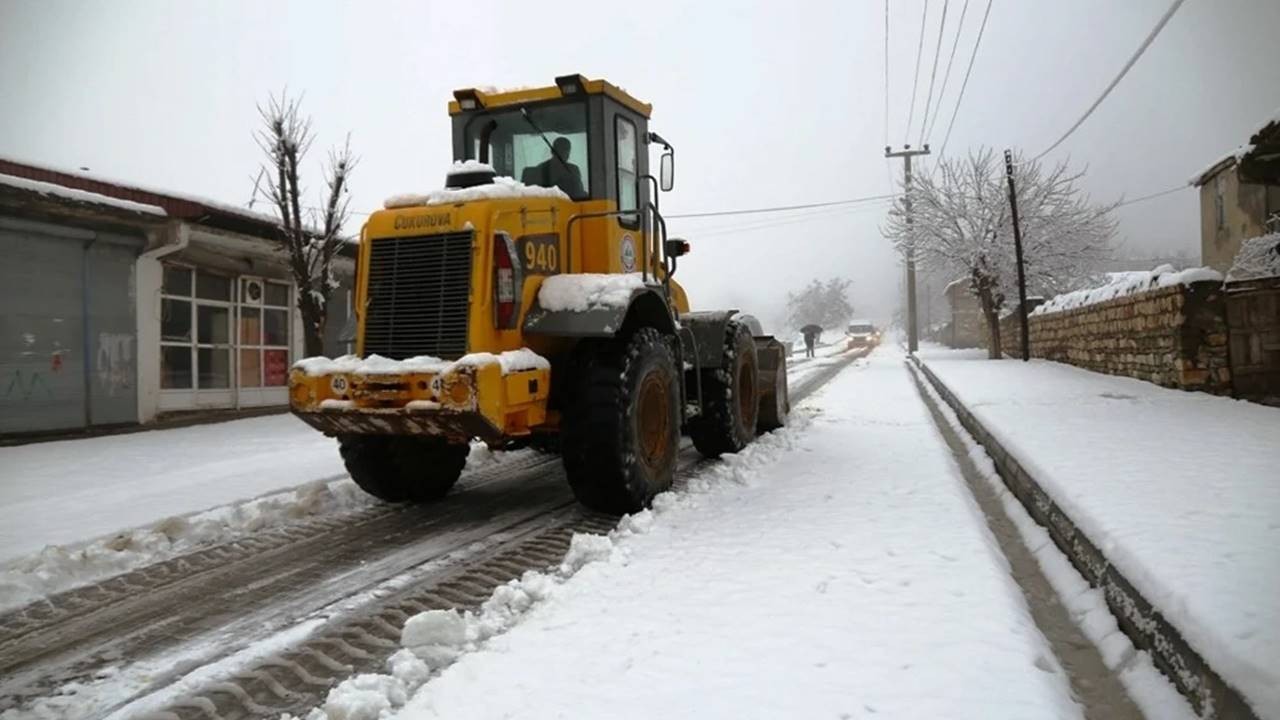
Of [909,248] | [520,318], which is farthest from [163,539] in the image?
[909,248]

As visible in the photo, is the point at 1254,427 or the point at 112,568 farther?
the point at 1254,427

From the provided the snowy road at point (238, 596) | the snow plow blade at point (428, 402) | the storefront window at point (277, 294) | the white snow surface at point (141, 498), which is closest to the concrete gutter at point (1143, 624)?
the snowy road at point (238, 596)

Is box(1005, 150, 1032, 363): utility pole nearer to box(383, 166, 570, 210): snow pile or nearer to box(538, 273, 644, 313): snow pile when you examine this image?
box(538, 273, 644, 313): snow pile

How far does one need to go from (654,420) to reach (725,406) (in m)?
1.82

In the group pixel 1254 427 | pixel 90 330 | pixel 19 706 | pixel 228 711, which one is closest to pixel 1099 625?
pixel 228 711

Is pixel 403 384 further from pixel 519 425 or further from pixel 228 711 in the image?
pixel 228 711

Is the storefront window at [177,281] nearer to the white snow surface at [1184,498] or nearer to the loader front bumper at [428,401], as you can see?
the loader front bumper at [428,401]

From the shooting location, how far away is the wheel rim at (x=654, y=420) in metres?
5.60

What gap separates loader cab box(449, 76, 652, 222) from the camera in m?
6.01

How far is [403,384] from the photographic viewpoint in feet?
15.2

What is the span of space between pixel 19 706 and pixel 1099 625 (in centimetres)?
442

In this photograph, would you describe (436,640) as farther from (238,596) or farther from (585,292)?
(585,292)

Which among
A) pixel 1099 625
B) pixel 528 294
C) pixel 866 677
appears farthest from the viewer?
pixel 528 294

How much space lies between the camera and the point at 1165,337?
35.4ft
